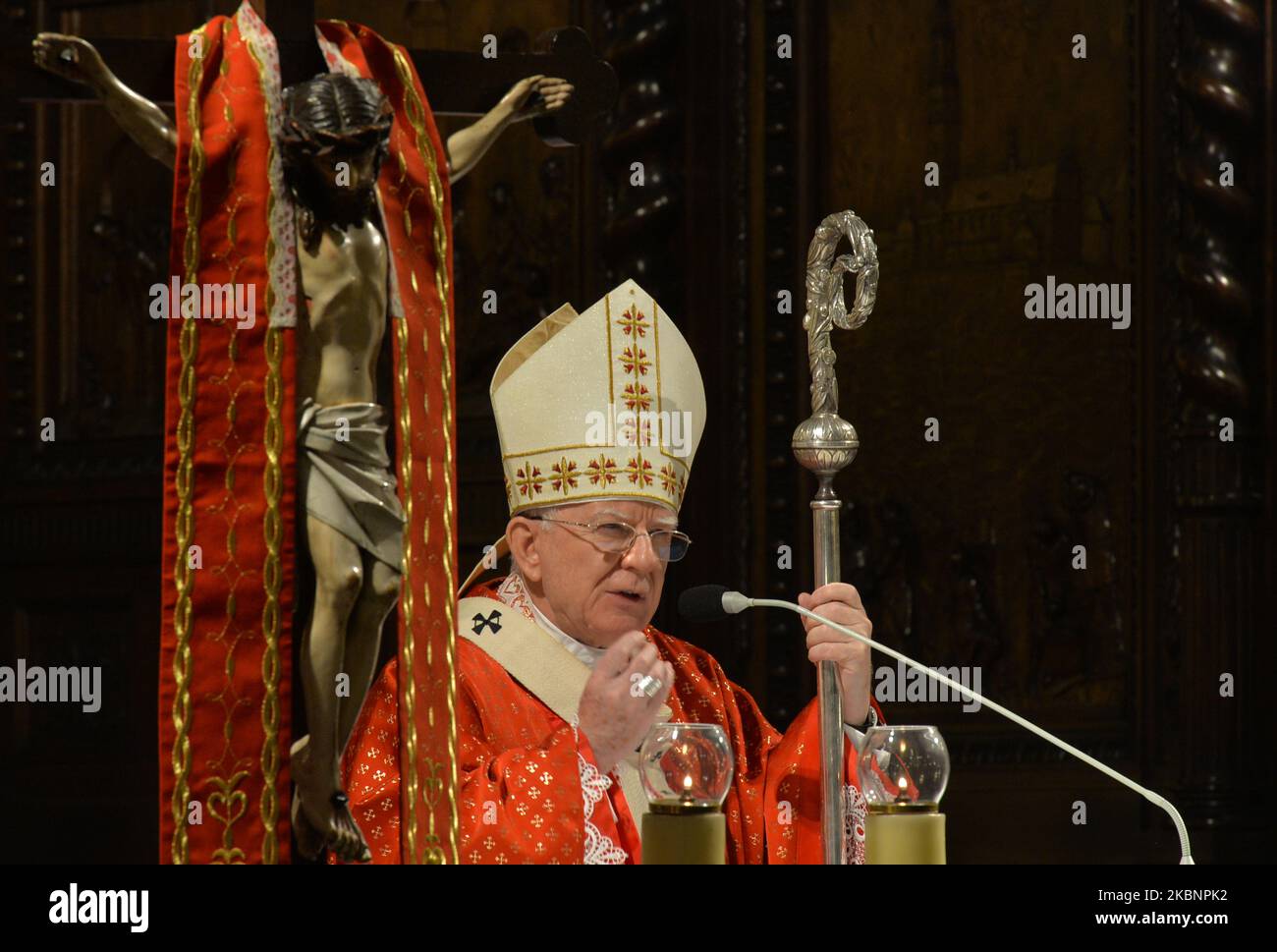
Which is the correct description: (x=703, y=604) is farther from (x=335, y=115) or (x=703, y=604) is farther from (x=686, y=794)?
(x=335, y=115)

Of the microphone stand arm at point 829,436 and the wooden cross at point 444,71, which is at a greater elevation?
the wooden cross at point 444,71

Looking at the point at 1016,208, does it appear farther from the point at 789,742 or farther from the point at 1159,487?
the point at 789,742

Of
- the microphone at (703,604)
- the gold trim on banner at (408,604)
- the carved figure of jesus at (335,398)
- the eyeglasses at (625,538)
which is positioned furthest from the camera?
the eyeglasses at (625,538)

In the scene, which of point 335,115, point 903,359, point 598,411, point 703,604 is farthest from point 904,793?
point 903,359

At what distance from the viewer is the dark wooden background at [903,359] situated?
14.8ft

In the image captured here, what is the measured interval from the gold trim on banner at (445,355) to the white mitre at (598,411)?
0.80 meters

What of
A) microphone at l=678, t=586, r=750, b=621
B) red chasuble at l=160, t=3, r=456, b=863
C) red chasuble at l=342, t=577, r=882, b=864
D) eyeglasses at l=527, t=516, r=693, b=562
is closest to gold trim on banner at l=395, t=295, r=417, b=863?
red chasuble at l=160, t=3, r=456, b=863

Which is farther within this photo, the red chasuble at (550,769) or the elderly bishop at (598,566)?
the elderly bishop at (598,566)

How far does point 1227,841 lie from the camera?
4418 millimetres

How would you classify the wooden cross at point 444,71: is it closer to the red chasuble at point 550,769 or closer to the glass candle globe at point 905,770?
the red chasuble at point 550,769

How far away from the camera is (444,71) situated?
2854 millimetres

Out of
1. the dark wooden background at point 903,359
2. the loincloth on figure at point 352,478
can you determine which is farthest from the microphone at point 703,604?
the dark wooden background at point 903,359

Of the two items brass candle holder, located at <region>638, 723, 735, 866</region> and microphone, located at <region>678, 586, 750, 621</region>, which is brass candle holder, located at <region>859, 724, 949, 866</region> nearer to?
brass candle holder, located at <region>638, 723, 735, 866</region>
